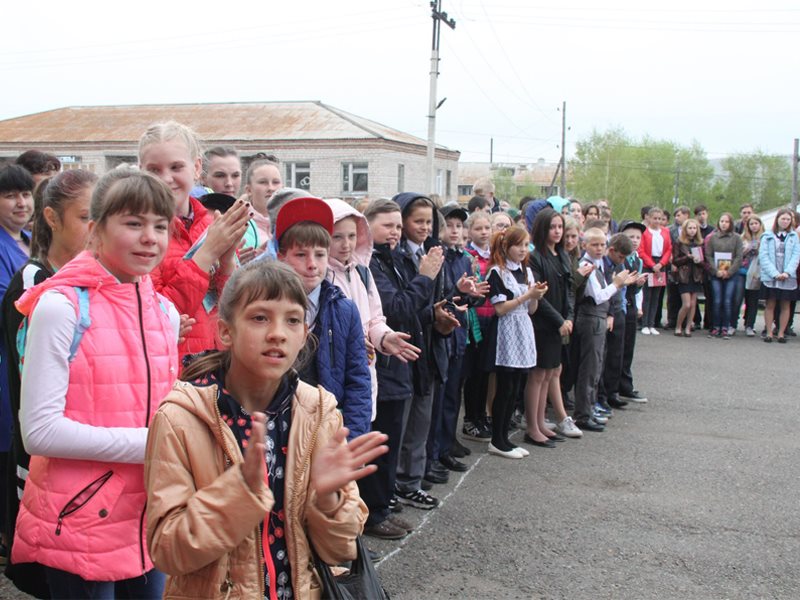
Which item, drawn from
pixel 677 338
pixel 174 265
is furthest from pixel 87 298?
pixel 677 338

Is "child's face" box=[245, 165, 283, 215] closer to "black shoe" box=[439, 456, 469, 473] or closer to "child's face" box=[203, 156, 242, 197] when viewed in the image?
"child's face" box=[203, 156, 242, 197]

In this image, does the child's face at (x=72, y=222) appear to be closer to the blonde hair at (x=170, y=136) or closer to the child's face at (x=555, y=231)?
the blonde hair at (x=170, y=136)

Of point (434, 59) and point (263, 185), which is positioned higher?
point (434, 59)

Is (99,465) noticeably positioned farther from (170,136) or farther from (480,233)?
(480,233)

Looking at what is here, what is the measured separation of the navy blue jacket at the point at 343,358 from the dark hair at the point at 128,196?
1366 millimetres

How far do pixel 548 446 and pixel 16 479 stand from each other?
511 cm

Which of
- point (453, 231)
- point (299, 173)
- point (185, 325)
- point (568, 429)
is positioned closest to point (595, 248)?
point (568, 429)

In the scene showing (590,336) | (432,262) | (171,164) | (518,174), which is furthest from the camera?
(518,174)

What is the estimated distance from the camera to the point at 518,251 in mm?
6711

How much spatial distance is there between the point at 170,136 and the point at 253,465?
202 cm

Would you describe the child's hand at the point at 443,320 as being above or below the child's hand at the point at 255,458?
below

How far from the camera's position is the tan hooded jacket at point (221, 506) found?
6.14 feet

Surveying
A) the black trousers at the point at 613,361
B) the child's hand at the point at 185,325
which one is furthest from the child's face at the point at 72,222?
the black trousers at the point at 613,361

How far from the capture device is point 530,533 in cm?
503
